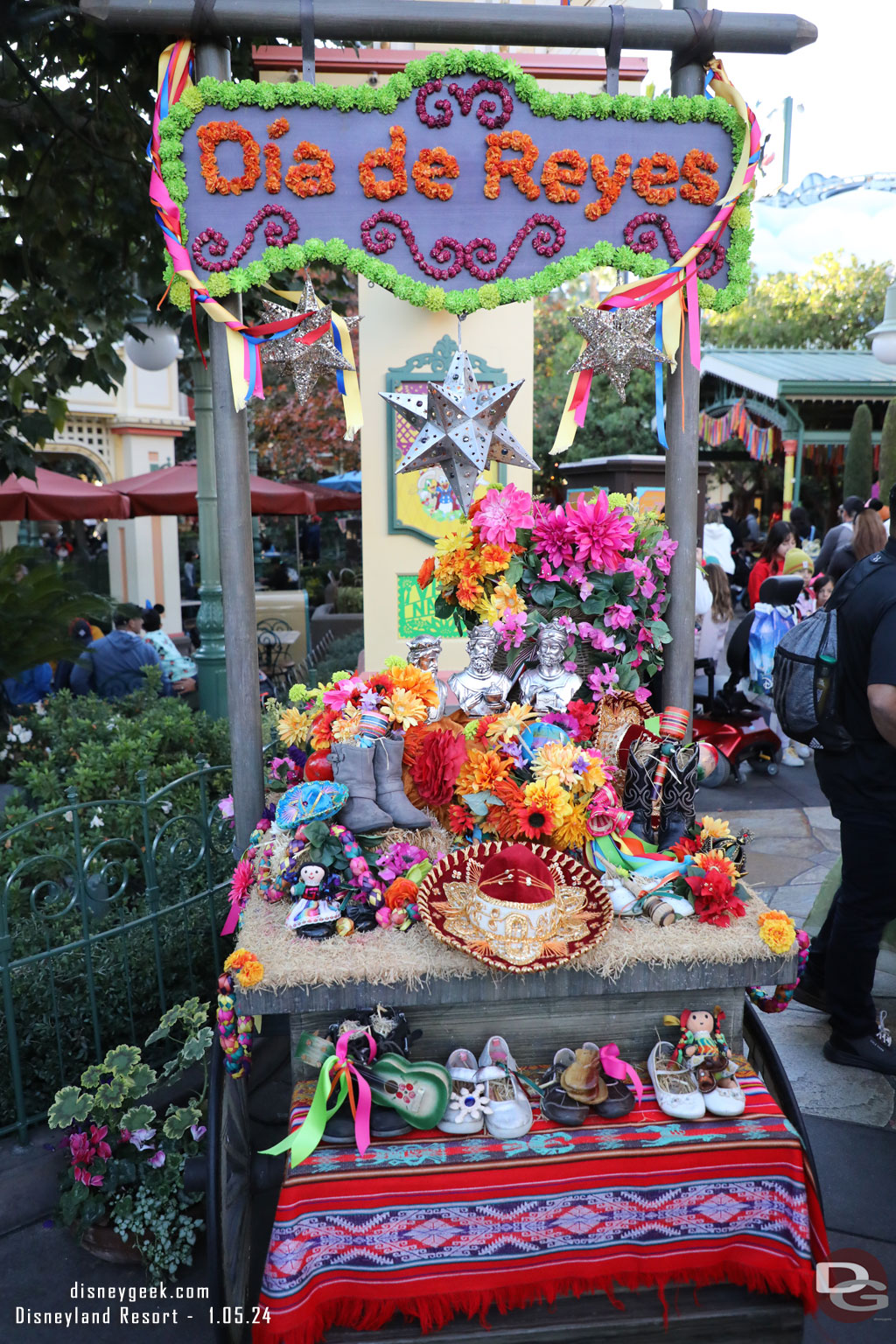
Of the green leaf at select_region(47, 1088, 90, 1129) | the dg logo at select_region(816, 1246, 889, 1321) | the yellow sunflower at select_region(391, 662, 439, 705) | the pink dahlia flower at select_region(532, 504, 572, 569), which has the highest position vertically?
the pink dahlia flower at select_region(532, 504, 572, 569)

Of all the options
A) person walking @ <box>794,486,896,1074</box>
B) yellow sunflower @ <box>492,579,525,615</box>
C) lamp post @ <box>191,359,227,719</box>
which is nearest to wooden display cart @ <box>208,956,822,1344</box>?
person walking @ <box>794,486,896,1074</box>

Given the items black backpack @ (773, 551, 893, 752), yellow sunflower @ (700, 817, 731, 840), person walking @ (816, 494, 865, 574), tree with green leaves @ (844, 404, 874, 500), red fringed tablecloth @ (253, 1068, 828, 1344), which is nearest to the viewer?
red fringed tablecloth @ (253, 1068, 828, 1344)

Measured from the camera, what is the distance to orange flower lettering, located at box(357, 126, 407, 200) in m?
2.79

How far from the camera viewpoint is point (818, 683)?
137 inches

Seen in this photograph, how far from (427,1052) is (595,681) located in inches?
52.9

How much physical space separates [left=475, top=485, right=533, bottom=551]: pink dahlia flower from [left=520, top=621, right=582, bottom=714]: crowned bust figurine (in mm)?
351

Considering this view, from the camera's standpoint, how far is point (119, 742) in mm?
5238

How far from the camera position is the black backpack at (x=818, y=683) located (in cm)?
346

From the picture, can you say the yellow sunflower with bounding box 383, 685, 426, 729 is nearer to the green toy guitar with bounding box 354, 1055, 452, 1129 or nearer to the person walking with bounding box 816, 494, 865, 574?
Answer: the green toy guitar with bounding box 354, 1055, 452, 1129

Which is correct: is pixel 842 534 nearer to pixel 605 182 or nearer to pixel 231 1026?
pixel 605 182

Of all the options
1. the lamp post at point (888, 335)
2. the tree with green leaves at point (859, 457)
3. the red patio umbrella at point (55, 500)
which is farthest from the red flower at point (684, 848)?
the tree with green leaves at point (859, 457)

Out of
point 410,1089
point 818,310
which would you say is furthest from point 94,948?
point 818,310

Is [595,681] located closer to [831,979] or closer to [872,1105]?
[831,979]

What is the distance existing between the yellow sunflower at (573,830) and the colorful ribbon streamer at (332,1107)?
0.81 m
